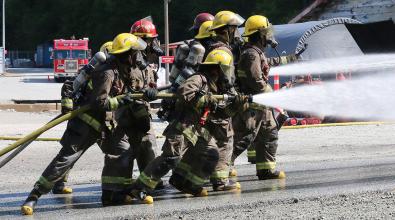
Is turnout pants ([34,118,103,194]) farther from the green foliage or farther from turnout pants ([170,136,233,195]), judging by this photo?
the green foliage

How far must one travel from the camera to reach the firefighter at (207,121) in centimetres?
821

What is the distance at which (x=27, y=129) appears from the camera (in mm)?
17875

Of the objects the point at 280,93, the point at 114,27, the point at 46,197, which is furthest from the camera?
the point at 114,27

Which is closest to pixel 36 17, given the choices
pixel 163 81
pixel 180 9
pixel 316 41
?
pixel 180 9

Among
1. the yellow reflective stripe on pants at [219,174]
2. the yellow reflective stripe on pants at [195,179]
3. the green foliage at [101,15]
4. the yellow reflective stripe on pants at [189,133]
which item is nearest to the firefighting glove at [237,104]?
the yellow reflective stripe on pants at [189,133]

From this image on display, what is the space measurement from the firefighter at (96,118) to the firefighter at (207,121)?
61 centimetres

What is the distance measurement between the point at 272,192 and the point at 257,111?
44.1 inches

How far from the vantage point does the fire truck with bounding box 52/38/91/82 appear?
1858 inches

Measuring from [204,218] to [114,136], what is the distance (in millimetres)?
1411

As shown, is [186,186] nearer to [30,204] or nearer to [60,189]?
[60,189]

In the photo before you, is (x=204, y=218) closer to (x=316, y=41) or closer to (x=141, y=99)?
(x=141, y=99)

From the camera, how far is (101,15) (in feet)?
225

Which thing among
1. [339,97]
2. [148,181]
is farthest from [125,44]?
[339,97]

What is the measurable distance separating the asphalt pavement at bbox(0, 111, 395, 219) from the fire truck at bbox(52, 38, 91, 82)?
33.3m
